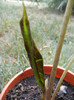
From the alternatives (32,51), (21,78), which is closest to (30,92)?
(21,78)

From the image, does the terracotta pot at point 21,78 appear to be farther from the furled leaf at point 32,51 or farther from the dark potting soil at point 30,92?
the furled leaf at point 32,51

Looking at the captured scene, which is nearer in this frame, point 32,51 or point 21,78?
point 32,51

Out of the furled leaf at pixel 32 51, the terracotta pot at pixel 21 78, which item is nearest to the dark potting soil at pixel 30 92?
the terracotta pot at pixel 21 78

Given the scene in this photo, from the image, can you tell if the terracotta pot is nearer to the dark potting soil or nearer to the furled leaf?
the dark potting soil

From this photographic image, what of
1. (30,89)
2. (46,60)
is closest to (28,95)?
(30,89)

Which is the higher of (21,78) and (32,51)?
(32,51)

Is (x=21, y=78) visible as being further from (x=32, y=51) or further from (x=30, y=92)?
(x=32, y=51)

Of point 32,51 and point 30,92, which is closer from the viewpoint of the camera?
point 32,51
